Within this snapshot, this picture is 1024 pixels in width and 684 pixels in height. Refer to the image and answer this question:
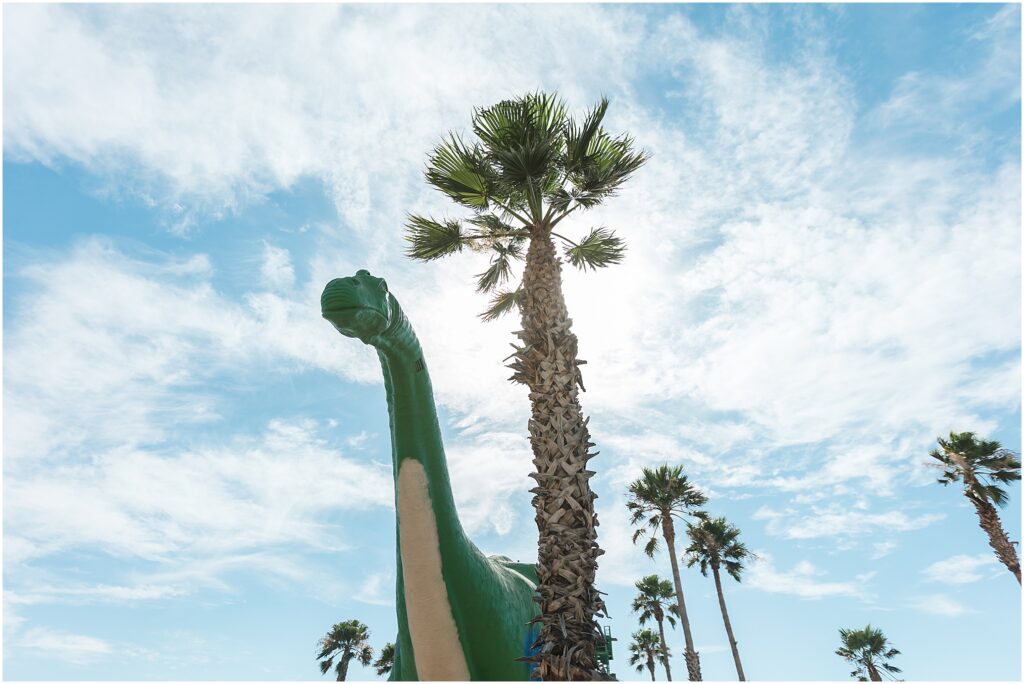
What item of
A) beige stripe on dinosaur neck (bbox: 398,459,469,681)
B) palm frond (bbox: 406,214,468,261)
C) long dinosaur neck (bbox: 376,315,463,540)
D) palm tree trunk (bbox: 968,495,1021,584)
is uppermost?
palm frond (bbox: 406,214,468,261)

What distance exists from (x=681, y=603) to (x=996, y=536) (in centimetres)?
914

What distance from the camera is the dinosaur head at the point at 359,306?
4.89m

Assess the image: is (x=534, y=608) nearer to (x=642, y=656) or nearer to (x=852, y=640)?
(x=852, y=640)

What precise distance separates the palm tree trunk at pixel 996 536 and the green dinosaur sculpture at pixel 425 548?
17717 millimetres

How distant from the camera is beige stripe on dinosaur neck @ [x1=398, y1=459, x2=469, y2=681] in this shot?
5.45 metres

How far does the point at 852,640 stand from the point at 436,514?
1170 inches

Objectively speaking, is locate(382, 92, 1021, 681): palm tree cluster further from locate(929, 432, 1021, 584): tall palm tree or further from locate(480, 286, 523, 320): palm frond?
locate(929, 432, 1021, 584): tall palm tree

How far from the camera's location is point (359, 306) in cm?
496

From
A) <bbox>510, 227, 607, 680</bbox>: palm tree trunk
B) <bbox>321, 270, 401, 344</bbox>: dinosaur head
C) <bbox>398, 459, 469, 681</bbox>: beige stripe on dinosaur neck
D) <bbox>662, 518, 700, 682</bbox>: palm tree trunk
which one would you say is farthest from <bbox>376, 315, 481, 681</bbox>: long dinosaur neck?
<bbox>662, 518, 700, 682</bbox>: palm tree trunk

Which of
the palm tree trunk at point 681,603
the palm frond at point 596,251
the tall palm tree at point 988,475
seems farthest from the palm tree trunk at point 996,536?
the palm frond at point 596,251

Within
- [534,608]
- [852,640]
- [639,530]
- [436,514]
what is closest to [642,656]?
[852,640]

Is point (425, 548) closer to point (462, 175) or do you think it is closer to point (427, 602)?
point (427, 602)

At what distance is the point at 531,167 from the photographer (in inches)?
324

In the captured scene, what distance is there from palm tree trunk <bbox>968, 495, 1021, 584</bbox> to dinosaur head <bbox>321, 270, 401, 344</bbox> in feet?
64.6
